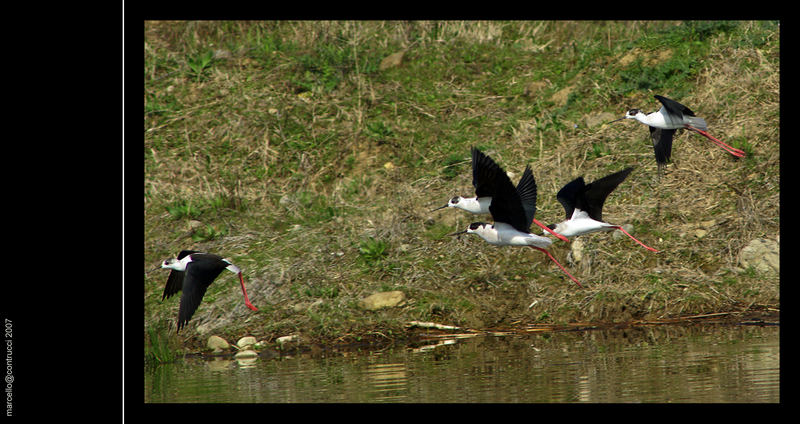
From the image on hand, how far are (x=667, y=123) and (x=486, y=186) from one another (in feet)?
7.65

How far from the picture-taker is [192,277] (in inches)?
262

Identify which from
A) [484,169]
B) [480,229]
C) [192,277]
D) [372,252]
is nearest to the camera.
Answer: [484,169]

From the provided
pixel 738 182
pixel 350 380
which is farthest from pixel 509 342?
pixel 738 182

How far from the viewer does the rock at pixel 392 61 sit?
1183 cm

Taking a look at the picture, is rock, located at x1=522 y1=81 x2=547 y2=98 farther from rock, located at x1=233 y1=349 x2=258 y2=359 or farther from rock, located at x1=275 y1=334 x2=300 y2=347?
rock, located at x1=233 y1=349 x2=258 y2=359

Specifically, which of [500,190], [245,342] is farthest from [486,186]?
[245,342]

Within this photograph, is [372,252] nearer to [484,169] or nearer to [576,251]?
[576,251]

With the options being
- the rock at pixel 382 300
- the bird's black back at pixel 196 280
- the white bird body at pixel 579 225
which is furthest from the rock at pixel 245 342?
the white bird body at pixel 579 225

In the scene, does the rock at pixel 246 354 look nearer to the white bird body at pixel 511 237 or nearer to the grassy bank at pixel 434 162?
the grassy bank at pixel 434 162

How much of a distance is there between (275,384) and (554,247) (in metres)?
3.30

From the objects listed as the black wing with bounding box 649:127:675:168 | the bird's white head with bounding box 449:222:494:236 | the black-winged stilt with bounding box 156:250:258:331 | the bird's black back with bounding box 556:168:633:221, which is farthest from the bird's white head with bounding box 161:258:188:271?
the black wing with bounding box 649:127:675:168

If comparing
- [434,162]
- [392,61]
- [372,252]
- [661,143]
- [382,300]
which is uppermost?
[392,61]

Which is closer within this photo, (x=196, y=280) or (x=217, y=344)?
(x=196, y=280)

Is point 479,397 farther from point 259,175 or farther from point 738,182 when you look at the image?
point 259,175
